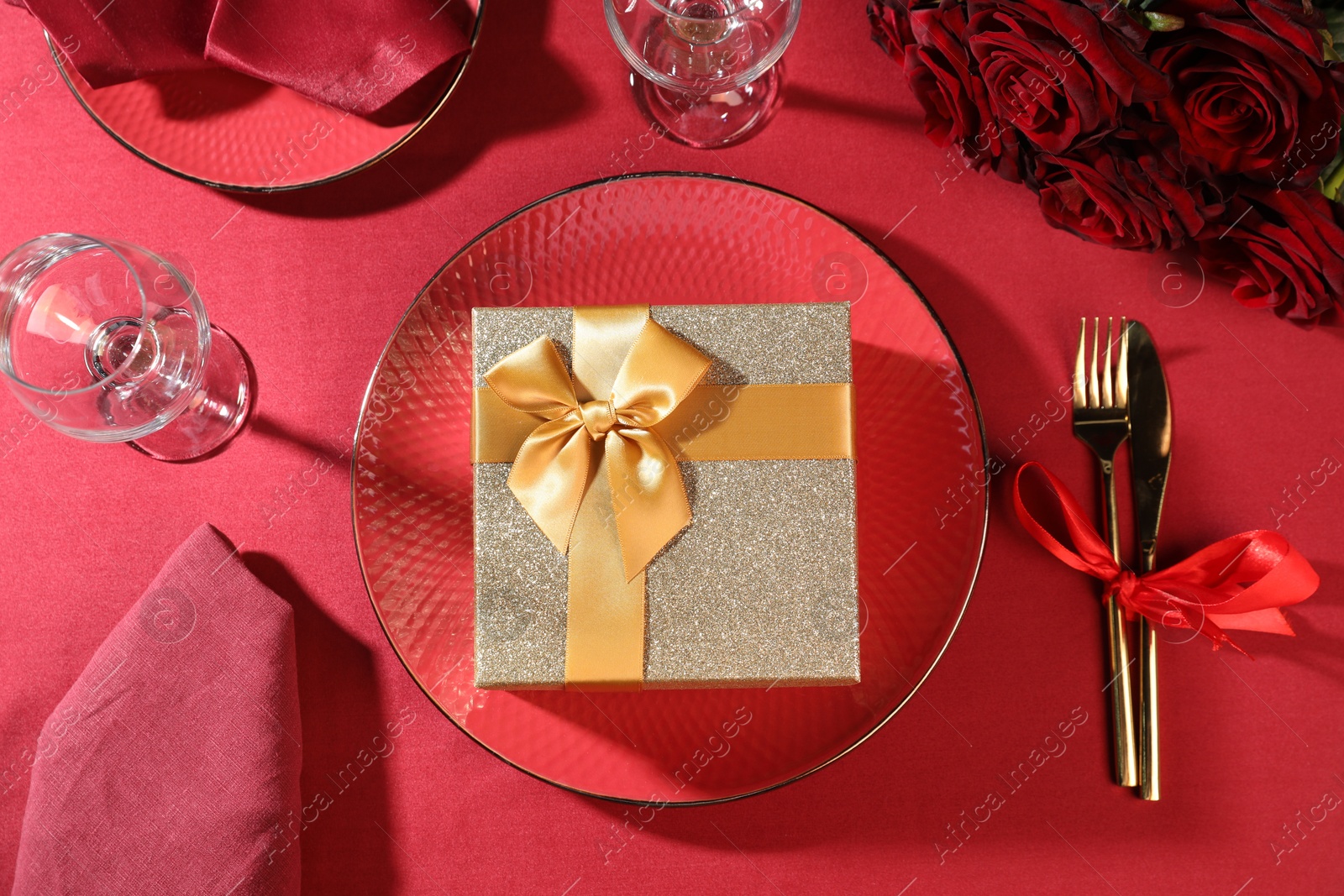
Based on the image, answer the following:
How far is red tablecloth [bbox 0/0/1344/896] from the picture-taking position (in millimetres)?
679

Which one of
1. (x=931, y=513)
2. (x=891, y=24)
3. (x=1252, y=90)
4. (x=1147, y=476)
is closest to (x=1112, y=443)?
(x=1147, y=476)

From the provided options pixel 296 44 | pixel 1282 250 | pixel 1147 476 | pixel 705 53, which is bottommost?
pixel 1147 476

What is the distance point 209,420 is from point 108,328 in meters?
0.10

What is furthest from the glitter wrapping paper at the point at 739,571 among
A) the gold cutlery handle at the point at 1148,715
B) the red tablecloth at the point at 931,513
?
the gold cutlery handle at the point at 1148,715

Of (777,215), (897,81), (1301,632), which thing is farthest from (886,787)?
(897,81)

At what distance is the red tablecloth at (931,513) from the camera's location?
2.23 ft

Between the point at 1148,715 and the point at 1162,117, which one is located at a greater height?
the point at 1162,117

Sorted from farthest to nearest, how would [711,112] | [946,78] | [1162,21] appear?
[711,112], [946,78], [1162,21]

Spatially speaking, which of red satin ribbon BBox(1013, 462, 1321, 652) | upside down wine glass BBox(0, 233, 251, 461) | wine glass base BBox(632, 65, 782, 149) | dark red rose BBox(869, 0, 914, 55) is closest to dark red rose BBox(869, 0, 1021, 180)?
dark red rose BBox(869, 0, 914, 55)

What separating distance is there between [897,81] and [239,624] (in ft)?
2.34

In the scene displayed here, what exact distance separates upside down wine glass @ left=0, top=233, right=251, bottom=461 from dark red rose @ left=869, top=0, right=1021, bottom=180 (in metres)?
0.57

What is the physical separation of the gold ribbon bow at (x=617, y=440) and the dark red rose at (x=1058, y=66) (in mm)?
277

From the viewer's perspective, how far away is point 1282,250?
0.63m

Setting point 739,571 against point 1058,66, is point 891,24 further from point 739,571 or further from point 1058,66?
point 739,571
